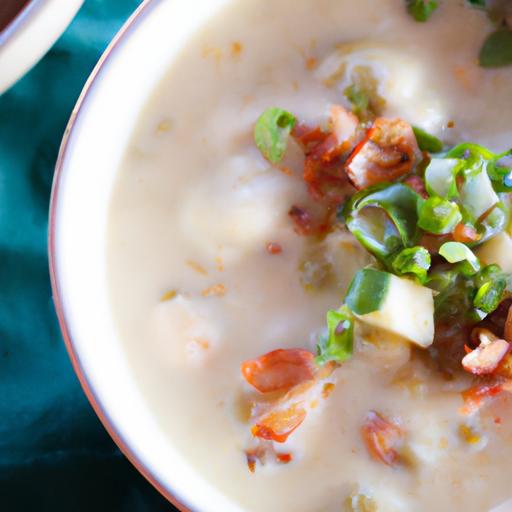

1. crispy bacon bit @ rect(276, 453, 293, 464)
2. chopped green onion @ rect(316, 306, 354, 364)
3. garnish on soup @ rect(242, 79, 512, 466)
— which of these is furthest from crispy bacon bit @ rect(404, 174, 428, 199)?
crispy bacon bit @ rect(276, 453, 293, 464)

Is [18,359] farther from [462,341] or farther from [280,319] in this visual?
[462,341]

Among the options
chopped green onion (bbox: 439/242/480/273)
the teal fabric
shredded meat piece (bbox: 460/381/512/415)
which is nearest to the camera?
chopped green onion (bbox: 439/242/480/273)

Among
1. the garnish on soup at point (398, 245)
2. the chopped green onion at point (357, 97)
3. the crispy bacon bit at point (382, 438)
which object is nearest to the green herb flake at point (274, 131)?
the garnish on soup at point (398, 245)

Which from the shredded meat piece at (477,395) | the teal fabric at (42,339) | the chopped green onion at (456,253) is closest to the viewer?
the chopped green onion at (456,253)

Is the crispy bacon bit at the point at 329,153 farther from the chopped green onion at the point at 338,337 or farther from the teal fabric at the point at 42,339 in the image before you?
the teal fabric at the point at 42,339

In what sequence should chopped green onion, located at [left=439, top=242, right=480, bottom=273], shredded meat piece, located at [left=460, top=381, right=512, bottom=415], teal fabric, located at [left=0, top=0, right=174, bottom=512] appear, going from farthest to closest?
→ teal fabric, located at [left=0, top=0, right=174, bottom=512] → shredded meat piece, located at [left=460, top=381, right=512, bottom=415] → chopped green onion, located at [left=439, top=242, right=480, bottom=273]

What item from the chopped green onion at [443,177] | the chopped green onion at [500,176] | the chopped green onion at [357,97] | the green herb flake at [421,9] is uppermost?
the green herb flake at [421,9]

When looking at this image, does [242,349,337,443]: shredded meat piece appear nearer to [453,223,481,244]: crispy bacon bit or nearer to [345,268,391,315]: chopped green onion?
[345,268,391,315]: chopped green onion

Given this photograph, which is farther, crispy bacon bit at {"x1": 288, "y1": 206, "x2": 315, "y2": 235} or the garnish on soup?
crispy bacon bit at {"x1": 288, "y1": 206, "x2": 315, "y2": 235}
